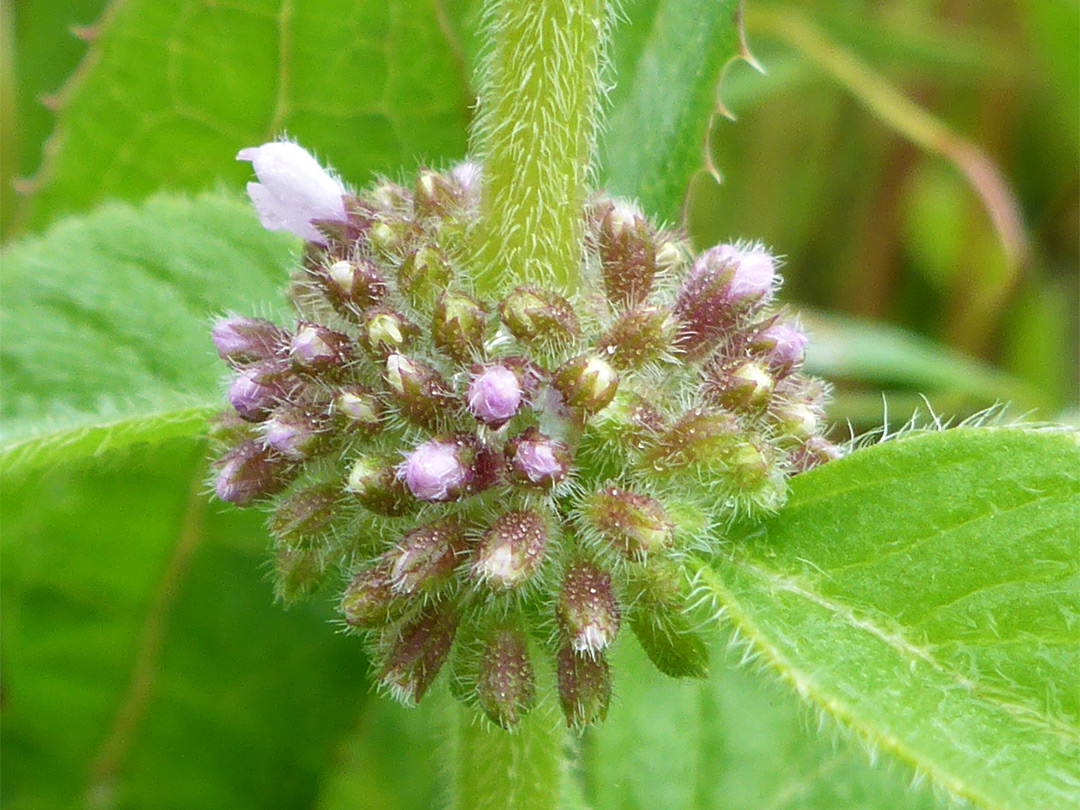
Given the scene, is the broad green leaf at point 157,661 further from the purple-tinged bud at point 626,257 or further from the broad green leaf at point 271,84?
the purple-tinged bud at point 626,257

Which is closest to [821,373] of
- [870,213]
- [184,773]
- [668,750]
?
[870,213]

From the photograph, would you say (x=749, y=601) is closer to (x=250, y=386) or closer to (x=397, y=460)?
(x=397, y=460)

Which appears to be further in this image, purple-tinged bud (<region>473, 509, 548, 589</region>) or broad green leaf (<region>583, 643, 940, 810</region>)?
broad green leaf (<region>583, 643, 940, 810</region>)

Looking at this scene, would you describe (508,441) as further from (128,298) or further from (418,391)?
(128,298)

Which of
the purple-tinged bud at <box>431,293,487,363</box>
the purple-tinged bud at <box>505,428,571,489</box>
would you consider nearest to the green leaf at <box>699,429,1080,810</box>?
the purple-tinged bud at <box>505,428,571,489</box>

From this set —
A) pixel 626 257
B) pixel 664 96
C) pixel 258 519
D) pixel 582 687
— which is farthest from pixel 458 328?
Result: pixel 258 519

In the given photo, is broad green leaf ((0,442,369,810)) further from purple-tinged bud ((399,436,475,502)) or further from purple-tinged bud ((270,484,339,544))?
purple-tinged bud ((399,436,475,502))

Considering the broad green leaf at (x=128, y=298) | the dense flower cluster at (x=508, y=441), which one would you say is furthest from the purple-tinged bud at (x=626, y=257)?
the broad green leaf at (x=128, y=298)
